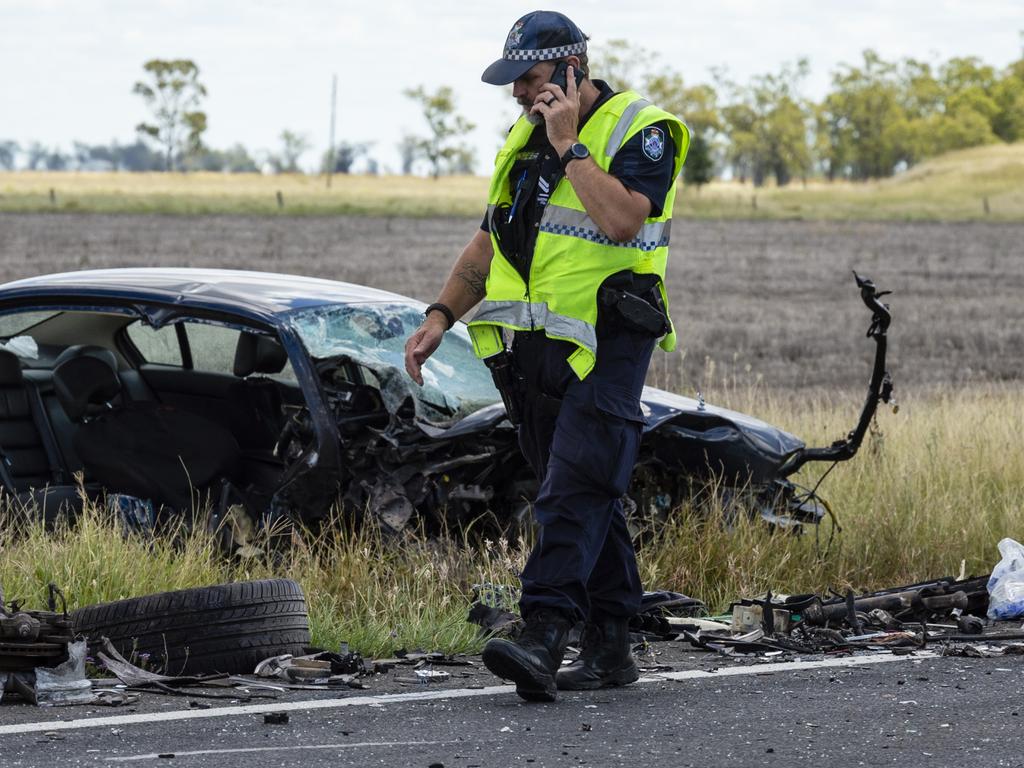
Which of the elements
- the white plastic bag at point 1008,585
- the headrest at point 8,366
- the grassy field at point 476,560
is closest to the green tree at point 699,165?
the grassy field at point 476,560

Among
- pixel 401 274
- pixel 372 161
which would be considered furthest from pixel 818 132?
pixel 401 274

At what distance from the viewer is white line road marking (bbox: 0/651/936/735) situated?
4.41 m

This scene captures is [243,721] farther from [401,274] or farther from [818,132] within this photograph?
[818,132]

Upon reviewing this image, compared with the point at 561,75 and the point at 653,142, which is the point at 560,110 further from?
the point at 653,142

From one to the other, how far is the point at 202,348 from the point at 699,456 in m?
2.44

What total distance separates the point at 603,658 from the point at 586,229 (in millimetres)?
1309

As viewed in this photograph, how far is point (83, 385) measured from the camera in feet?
24.2

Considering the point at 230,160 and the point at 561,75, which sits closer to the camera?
the point at 561,75

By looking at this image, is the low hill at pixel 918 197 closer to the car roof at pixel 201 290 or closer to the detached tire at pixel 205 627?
the car roof at pixel 201 290

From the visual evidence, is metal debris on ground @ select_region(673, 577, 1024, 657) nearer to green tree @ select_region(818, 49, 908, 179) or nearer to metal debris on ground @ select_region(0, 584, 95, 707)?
metal debris on ground @ select_region(0, 584, 95, 707)

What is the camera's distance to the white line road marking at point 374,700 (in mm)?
4410

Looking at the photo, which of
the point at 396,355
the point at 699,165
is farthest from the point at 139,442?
the point at 699,165

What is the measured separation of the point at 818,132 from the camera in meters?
138

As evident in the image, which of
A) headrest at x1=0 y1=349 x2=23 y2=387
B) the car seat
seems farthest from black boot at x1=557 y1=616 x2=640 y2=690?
headrest at x1=0 y1=349 x2=23 y2=387
